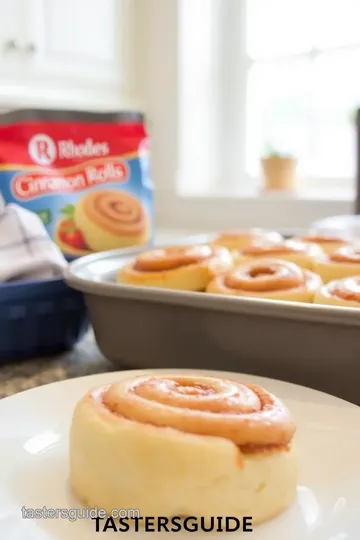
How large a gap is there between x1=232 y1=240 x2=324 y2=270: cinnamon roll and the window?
94cm

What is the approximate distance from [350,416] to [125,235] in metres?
0.51

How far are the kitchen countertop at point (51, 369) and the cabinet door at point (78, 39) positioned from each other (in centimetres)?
119

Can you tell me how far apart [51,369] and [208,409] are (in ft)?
1.10

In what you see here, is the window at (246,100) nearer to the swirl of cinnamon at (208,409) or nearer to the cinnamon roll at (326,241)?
the cinnamon roll at (326,241)

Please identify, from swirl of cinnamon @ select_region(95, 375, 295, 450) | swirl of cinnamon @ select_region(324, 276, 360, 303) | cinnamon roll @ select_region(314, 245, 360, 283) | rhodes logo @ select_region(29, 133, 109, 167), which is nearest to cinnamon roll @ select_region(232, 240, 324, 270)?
cinnamon roll @ select_region(314, 245, 360, 283)

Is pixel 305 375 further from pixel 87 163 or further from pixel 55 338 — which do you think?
pixel 87 163

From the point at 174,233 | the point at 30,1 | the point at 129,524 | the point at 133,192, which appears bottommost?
the point at 174,233

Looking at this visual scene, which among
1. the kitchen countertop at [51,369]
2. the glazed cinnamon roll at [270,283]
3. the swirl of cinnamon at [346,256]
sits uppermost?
the swirl of cinnamon at [346,256]

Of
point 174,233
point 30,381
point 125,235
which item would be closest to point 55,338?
point 30,381

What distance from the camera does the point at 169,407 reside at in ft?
1.34

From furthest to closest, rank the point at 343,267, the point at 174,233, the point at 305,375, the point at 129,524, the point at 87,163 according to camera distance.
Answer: the point at 174,233 → the point at 87,163 → the point at 343,267 → the point at 305,375 → the point at 129,524

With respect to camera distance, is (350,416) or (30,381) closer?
(350,416)

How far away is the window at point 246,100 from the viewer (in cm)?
185

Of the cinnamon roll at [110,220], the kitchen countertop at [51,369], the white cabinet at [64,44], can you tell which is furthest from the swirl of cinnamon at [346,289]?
the white cabinet at [64,44]
